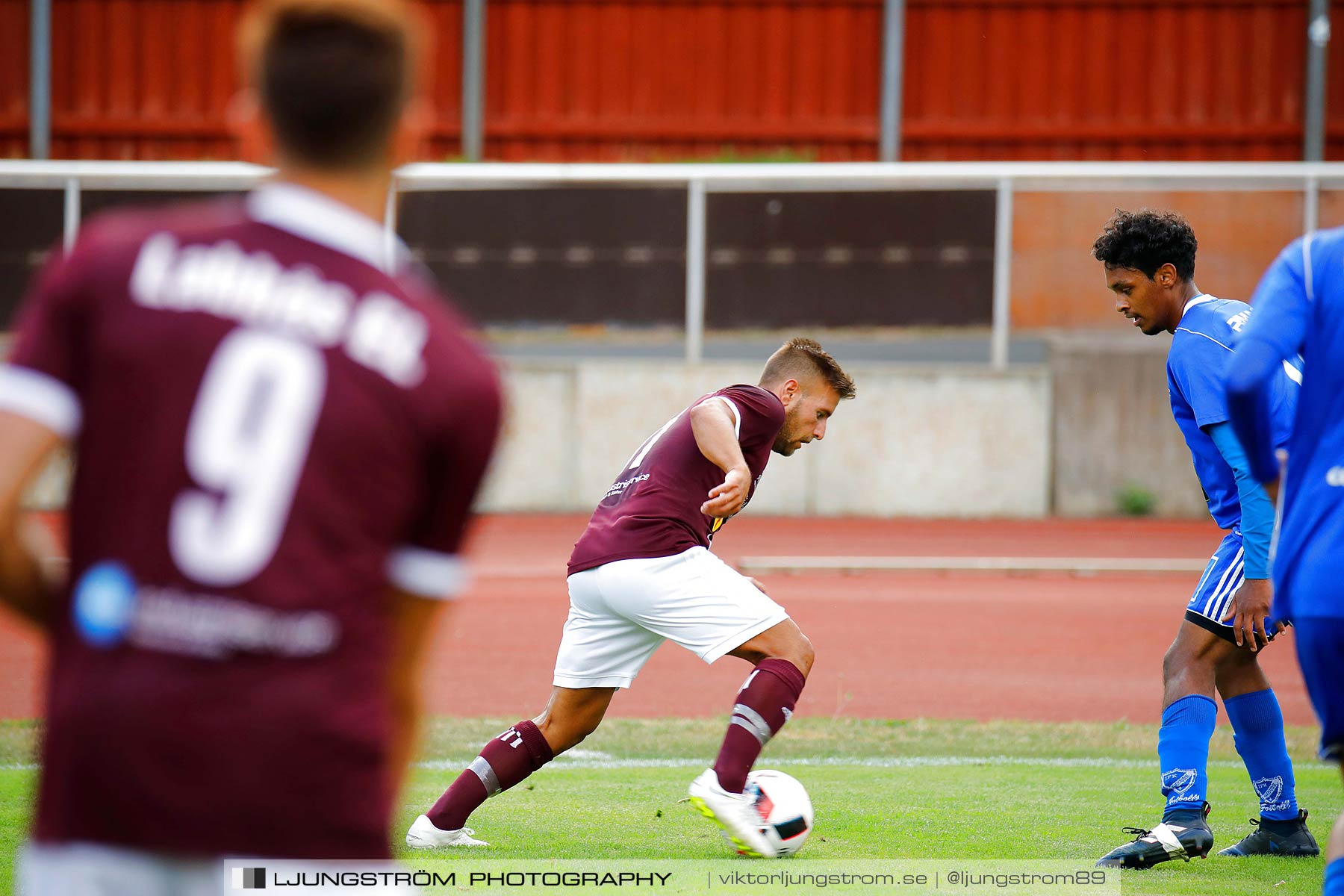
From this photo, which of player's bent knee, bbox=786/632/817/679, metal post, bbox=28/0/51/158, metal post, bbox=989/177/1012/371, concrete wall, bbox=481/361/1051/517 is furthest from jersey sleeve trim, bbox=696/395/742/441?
metal post, bbox=28/0/51/158

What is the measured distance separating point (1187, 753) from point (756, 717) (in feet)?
4.93

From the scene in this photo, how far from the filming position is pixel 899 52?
25.8 m

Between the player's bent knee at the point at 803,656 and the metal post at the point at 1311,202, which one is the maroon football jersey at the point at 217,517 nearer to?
the player's bent knee at the point at 803,656

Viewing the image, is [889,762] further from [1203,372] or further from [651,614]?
[1203,372]

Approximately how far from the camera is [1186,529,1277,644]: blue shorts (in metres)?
5.08

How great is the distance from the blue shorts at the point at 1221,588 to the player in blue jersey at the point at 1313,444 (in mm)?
1882

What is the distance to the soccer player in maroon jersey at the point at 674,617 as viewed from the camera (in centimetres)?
495

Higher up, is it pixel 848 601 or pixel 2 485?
pixel 2 485

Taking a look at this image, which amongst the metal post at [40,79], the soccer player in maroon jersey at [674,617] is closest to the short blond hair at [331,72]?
the soccer player in maroon jersey at [674,617]

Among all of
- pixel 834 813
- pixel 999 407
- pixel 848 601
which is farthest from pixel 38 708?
pixel 999 407

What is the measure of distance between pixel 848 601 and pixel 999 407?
7.05 m

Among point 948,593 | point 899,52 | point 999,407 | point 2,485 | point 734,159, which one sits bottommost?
point 948,593

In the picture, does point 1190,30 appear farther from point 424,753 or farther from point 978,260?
point 424,753

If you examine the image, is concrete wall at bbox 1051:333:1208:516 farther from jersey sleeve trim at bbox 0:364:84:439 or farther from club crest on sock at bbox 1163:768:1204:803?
jersey sleeve trim at bbox 0:364:84:439
